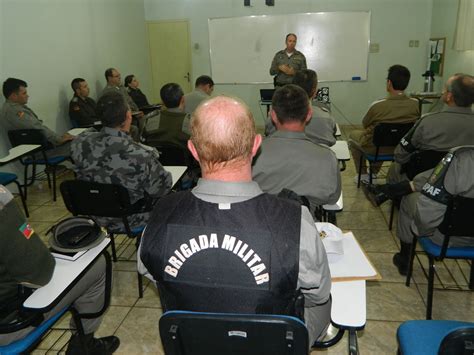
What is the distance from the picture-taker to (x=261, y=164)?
6.66ft

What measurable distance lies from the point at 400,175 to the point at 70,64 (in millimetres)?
4624

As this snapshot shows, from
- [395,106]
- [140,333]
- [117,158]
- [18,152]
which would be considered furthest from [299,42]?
[140,333]

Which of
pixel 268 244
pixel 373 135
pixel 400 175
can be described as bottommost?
pixel 400 175

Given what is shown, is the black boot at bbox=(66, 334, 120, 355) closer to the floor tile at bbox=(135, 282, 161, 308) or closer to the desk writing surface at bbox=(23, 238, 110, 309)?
the floor tile at bbox=(135, 282, 161, 308)

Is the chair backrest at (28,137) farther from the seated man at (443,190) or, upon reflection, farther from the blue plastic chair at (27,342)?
the seated man at (443,190)

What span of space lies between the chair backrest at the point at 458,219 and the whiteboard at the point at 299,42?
5.89 meters

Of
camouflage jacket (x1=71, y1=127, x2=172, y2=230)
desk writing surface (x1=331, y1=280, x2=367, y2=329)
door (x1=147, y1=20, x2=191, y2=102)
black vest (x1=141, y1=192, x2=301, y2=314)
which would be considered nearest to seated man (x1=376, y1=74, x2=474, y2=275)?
desk writing surface (x1=331, y1=280, x2=367, y2=329)

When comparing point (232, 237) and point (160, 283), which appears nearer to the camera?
point (232, 237)

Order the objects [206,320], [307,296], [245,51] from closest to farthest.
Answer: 1. [206,320]
2. [307,296]
3. [245,51]

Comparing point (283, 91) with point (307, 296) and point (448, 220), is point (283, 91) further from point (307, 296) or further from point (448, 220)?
point (307, 296)

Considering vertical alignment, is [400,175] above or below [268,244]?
below

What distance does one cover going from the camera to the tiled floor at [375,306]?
2123mm

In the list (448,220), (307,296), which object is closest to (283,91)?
(448,220)

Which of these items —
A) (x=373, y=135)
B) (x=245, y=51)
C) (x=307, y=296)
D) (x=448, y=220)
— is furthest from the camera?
(x=245, y=51)
